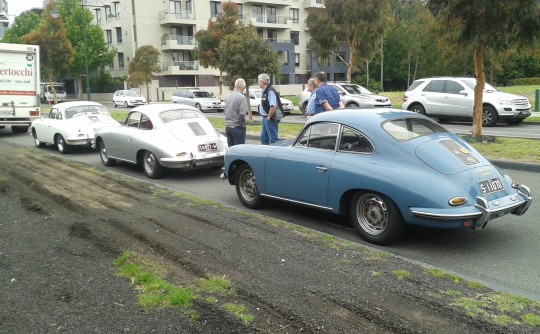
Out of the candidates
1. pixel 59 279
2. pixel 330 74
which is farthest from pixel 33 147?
pixel 330 74

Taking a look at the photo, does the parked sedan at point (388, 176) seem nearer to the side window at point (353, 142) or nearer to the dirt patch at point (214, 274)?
the side window at point (353, 142)

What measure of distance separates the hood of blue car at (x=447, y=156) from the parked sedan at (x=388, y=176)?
11 millimetres

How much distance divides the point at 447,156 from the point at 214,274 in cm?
287

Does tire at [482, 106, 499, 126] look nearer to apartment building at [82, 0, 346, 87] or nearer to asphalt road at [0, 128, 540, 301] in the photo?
asphalt road at [0, 128, 540, 301]

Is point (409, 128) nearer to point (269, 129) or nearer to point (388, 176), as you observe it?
point (388, 176)

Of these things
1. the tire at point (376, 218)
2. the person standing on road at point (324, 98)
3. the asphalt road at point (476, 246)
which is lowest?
the asphalt road at point (476, 246)

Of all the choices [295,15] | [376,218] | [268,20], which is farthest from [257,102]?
[295,15]

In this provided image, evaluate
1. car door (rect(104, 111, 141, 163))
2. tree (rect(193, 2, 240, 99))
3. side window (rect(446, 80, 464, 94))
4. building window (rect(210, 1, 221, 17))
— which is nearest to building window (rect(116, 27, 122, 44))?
building window (rect(210, 1, 221, 17))

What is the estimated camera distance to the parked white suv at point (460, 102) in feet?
55.9

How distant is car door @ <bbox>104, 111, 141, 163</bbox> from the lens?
1054 cm

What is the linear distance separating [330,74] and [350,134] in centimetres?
6635

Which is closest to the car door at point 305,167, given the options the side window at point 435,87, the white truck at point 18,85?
the side window at point 435,87

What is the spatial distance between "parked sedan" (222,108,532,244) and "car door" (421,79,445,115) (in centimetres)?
1288

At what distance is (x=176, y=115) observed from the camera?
1048 cm
